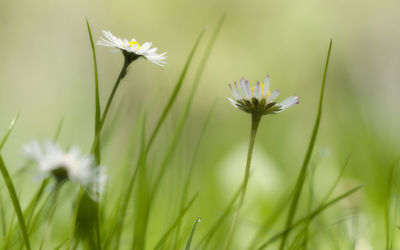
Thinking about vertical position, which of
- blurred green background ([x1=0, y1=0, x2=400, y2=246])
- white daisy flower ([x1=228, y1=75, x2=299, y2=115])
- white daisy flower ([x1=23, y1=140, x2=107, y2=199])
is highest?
blurred green background ([x1=0, y1=0, x2=400, y2=246])

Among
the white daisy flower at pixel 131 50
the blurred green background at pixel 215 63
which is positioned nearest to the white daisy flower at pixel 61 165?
the white daisy flower at pixel 131 50

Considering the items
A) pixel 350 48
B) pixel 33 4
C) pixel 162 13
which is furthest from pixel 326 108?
pixel 33 4

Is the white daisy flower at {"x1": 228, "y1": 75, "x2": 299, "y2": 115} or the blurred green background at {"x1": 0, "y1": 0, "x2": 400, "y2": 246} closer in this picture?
the white daisy flower at {"x1": 228, "y1": 75, "x2": 299, "y2": 115}

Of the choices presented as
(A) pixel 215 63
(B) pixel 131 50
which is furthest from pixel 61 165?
(A) pixel 215 63

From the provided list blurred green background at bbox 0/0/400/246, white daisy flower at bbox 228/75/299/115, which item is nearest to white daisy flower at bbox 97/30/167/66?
white daisy flower at bbox 228/75/299/115

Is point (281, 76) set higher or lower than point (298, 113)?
higher

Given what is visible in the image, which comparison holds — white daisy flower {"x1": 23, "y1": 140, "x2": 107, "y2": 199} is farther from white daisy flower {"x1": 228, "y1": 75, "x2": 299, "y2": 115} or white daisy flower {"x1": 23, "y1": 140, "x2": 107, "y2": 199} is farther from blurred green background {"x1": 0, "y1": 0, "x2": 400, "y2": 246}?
blurred green background {"x1": 0, "y1": 0, "x2": 400, "y2": 246}

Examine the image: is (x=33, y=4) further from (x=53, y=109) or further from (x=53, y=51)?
(x=53, y=109)

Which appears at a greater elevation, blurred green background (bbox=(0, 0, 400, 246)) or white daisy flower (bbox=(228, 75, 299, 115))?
blurred green background (bbox=(0, 0, 400, 246))
